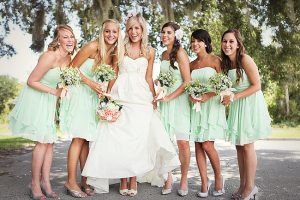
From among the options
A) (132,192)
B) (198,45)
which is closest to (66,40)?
(198,45)

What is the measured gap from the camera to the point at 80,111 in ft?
17.0

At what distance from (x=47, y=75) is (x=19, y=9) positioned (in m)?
7.24

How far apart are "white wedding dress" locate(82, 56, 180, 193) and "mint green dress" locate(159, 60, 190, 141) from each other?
0.39 feet

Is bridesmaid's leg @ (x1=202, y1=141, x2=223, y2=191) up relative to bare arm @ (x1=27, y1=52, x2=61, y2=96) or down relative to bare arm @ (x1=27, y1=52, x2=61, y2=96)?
down

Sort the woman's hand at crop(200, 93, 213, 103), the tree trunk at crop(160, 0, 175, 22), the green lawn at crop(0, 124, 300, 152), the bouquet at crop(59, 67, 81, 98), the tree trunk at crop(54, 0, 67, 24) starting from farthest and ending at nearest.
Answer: the green lawn at crop(0, 124, 300, 152)
the tree trunk at crop(54, 0, 67, 24)
the tree trunk at crop(160, 0, 175, 22)
the woman's hand at crop(200, 93, 213, 103)
the bouquet at crop(59, 67, 81, 98)

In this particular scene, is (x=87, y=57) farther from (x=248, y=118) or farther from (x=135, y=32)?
(x=248, y=118)

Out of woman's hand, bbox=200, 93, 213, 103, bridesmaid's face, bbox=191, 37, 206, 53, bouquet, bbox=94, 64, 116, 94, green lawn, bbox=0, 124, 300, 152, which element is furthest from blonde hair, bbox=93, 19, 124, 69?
green lawn, bbox=0, 124, 300, 152

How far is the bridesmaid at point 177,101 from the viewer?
5.22 metres

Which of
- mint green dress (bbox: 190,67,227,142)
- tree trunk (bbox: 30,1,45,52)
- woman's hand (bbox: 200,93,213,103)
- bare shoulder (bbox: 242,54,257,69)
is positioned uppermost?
tree trunk (bbox: 30,1,45,52)

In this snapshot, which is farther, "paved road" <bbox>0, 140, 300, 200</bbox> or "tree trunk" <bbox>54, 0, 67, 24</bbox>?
"tree trunk" <bbox>54, 0, 67, 24</bbox>

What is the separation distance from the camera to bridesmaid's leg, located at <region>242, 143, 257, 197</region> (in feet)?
16.0

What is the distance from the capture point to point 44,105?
4.98m

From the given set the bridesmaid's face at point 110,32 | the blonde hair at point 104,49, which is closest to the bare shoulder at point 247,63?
the blonde hair at point 104,49

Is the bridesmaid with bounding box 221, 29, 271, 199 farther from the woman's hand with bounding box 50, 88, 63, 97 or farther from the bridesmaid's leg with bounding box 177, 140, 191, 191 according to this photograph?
the woman's hand with bounding box 50, 88, 63, 97
